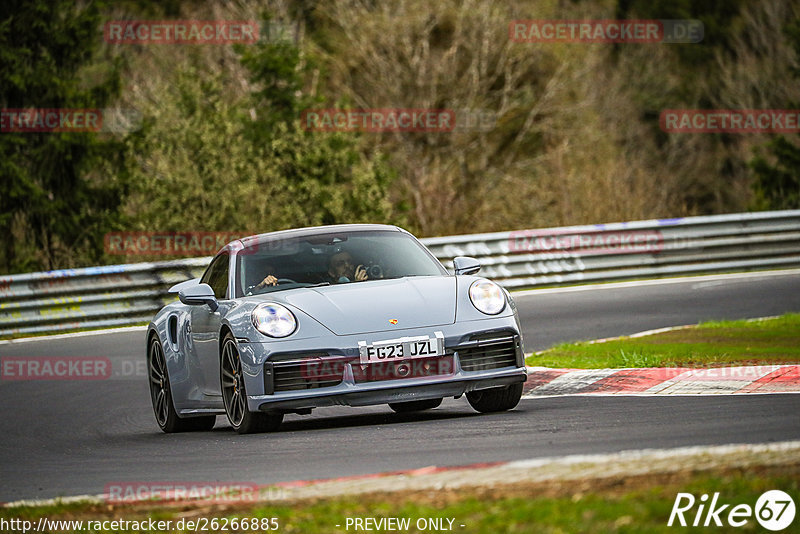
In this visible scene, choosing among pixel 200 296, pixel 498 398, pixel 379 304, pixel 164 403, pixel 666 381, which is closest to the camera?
pixel 379 304

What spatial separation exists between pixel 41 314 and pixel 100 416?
26.1 ft

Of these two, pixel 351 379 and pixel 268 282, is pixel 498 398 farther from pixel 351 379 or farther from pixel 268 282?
pixel 268 282

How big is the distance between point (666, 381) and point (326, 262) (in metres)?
2.62

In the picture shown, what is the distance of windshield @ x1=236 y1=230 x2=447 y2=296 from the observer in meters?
9.80

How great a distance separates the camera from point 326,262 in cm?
991

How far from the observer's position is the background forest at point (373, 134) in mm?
29891

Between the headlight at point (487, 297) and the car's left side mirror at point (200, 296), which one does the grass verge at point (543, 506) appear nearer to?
the headlight at point (487, 297)

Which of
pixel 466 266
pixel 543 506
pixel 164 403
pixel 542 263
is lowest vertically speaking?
pixel 542 263

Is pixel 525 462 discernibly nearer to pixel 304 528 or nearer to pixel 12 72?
pixel 304 528

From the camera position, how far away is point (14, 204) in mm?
30109

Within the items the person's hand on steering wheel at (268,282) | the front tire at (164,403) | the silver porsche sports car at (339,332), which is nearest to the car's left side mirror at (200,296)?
the silver porsche sports car at (339,332)

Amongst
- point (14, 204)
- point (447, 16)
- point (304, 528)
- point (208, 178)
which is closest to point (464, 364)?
point (304, 528)

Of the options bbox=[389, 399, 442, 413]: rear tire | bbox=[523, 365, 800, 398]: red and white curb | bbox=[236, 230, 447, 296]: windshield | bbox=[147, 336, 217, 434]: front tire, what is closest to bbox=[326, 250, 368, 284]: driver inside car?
bbox=[236, 230, 447, 296]: windshield

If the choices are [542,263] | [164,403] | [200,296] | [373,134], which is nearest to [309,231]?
[200,296]
